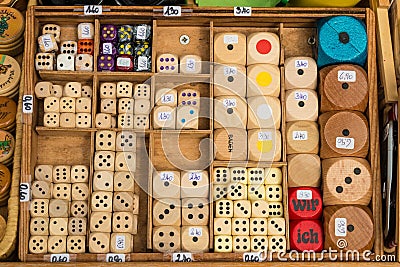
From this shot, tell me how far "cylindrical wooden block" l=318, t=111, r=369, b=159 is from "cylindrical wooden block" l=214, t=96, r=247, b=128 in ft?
1.38

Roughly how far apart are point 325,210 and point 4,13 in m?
2.01

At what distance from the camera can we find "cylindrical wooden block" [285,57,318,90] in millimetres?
3217

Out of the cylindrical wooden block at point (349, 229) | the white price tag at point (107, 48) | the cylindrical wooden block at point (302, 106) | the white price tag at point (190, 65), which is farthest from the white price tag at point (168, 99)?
the cylindrical wooden block at point (349, 229)

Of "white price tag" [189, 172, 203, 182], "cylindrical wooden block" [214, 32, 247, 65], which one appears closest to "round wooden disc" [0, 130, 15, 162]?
"white price tag" [189, 172, 203, 182]

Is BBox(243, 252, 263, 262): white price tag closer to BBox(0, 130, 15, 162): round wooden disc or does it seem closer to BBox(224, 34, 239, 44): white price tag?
BBox(224, 34, 239, 44): white price tag

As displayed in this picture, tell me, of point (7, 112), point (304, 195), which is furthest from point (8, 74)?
point (304, 195)

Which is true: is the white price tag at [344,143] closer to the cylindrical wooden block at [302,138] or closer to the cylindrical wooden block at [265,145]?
the cylindrical wooden block at [302,138]

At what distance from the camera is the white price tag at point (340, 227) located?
304cm

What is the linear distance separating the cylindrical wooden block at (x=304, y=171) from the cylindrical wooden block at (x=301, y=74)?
0.38 metres

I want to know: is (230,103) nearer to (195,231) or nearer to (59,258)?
(195,231)

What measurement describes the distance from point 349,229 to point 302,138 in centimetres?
51

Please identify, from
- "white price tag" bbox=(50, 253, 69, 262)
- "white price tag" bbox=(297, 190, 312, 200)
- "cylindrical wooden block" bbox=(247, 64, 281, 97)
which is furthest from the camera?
"cylindrical wooden block" bbox=(247, 64, 281, 97)

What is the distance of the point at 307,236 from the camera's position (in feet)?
10.1

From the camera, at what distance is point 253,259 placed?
9.88 feet
